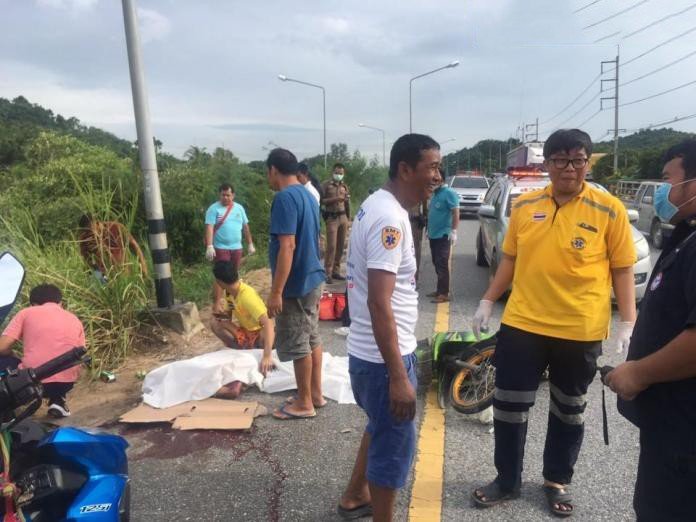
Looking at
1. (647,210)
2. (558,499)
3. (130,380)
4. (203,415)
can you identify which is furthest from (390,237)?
(647,210)

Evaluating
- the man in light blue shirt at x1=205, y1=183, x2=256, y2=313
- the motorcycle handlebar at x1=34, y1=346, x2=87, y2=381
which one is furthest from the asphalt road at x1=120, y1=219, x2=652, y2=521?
the man in light blue shirt at x1=205, y1=183, x2=256, y2=313

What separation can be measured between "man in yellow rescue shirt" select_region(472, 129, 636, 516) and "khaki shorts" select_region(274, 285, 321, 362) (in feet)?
→ 4.63

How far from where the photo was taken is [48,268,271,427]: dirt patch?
4.14 metres

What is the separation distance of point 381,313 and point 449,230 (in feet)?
17.6

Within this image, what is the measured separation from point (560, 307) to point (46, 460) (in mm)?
2259

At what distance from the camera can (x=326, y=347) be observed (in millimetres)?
5484

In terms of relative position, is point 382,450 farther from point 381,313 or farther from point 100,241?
point 100,241

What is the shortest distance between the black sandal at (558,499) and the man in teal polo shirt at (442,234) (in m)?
4.40

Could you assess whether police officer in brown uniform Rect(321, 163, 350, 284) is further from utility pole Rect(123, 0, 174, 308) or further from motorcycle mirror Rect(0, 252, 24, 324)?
motorcycle mirror Rect(0, 252, 24, 324)

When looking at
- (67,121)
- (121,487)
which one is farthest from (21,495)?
(67,121)

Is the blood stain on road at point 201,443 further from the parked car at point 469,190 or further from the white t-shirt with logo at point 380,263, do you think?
the parked car at point 469,190

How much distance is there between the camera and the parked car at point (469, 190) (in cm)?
1988

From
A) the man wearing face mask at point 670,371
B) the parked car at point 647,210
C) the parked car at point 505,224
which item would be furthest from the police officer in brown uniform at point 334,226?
the parked car at point 647,210

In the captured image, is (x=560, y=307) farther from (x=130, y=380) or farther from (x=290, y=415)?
(x=130, y=380)
